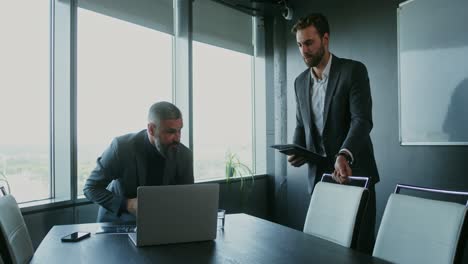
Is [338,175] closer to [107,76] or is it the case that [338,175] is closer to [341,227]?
[341,227]

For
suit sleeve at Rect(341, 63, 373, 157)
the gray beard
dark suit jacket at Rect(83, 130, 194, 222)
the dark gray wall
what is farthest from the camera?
the dark gray wall

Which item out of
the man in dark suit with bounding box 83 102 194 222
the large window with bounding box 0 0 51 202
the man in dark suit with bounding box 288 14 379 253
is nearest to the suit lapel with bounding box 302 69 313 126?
the man in dark suit with bounding box 288 14 379 253

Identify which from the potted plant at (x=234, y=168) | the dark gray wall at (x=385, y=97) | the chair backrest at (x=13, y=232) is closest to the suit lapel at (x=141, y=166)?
the chair backrest at (x=13, y=232)

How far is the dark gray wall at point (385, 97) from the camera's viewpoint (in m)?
2.90

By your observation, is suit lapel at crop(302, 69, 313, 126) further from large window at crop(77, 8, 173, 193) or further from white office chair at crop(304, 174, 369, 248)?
large window at crop(77, 8, 173, 193)

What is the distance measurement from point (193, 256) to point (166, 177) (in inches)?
48.7

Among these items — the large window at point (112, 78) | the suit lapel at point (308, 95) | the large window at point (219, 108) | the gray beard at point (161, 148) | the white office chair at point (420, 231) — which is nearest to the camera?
the white office chair at point (420, 231)

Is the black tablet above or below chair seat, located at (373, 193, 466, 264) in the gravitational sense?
above

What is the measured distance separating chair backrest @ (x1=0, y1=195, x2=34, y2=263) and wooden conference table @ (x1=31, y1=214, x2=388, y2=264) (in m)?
0.09

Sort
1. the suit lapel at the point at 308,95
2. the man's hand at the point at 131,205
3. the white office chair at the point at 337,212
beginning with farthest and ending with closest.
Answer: the suit lapel at the point at 308,95 < the man's hand at the point at 131,205 < the white office chair at the point at 337,212

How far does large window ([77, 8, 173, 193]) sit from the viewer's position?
3.12 metres

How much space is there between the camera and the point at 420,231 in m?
1.48

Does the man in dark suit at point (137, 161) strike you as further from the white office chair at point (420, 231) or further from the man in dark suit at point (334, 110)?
the white office chair at point (420, 231)

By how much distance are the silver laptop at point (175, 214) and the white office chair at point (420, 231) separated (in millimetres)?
774
